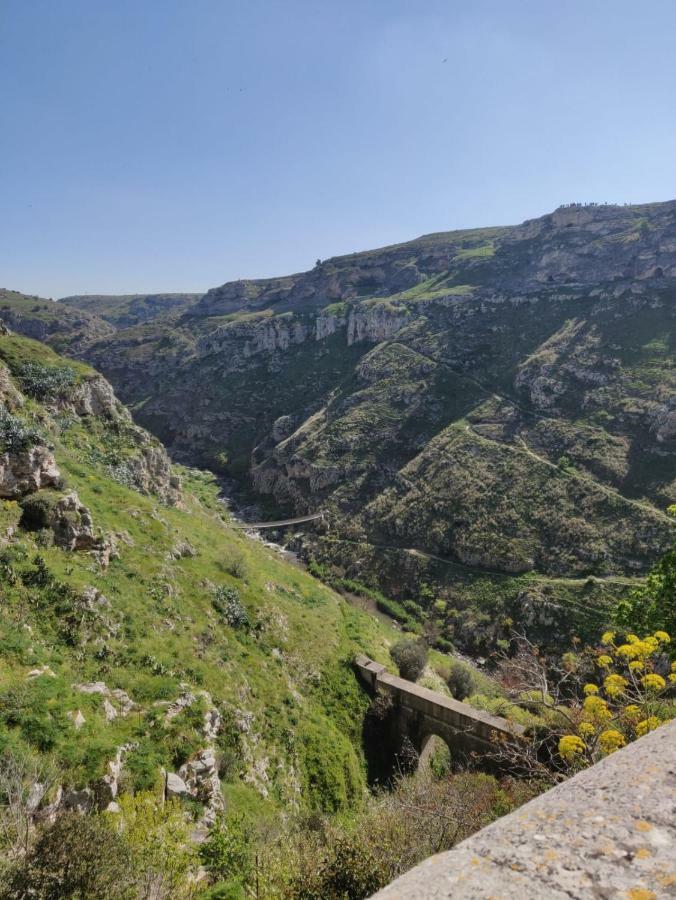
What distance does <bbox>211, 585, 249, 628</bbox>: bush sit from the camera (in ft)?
83.8

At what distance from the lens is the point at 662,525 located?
5175 cm

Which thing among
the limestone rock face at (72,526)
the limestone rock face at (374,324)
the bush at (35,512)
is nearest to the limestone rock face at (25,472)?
the bush at (35,512)

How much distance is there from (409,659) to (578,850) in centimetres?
3471

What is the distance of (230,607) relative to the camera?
1029 inches

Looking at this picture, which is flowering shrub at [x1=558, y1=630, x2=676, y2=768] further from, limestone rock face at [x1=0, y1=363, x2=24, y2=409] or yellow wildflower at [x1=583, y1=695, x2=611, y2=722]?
limestone rock face at [x1=0, y1=363, x2=24, y2=409]

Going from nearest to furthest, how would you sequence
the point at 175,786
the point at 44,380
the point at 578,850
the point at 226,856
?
the point at 578,850, the point at 226,856, the point at 175,786, the point at 44,380

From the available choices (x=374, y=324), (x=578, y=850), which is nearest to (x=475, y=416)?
(x=374, y=324)

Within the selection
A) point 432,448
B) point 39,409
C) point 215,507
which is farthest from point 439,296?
point 39,409

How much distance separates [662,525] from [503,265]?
96.6 metres

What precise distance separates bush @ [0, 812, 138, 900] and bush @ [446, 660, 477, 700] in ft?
112

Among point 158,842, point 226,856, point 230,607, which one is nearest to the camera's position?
point 158,842

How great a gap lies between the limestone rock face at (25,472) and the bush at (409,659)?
27412 millimetres

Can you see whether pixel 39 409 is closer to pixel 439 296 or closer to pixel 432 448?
pixel 432 448

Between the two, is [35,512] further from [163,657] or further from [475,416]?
[475,416]
